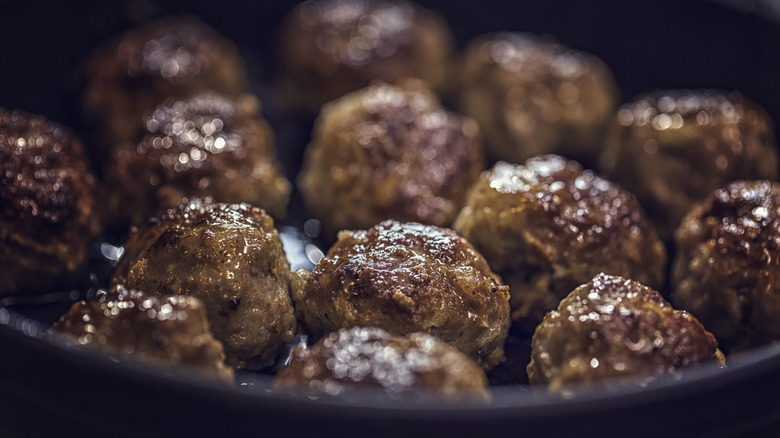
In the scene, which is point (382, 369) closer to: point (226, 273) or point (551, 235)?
point (226, 273)

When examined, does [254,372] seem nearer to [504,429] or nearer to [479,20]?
[504,429]

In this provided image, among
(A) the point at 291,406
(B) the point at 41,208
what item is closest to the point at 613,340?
(A) the point at 291,406

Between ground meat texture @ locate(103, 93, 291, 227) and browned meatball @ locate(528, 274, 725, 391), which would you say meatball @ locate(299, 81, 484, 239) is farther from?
browned meatball @ locate(528, 274, 725, 391)

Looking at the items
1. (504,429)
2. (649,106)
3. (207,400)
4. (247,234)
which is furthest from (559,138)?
(207,400)

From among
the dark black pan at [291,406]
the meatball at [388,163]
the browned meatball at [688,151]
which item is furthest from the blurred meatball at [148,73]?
the browned meatball at [688,151]

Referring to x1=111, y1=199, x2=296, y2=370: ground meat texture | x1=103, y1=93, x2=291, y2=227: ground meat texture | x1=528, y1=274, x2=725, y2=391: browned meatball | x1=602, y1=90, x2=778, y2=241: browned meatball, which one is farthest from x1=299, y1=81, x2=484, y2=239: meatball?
x1=528, y1=274, x2=725, y2=391: browned meatball

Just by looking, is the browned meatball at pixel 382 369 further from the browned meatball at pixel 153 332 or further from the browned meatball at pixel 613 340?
the browned meatball at pixel 613 340
